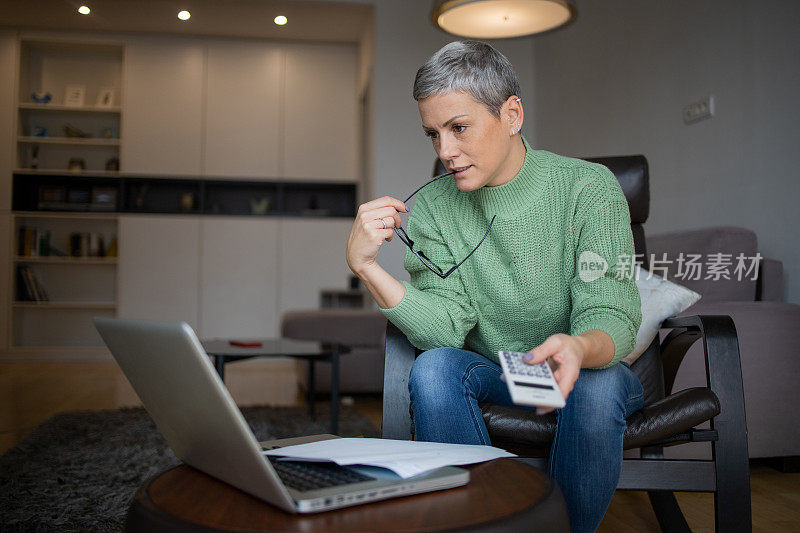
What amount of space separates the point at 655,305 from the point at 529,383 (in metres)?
1.07

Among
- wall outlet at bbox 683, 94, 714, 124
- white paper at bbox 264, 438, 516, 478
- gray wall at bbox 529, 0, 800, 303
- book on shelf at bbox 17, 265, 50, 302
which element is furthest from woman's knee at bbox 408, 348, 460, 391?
book on shelf at bbox 17, 265, 50, 302

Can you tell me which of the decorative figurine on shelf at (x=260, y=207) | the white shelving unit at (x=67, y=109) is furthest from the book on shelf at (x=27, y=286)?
the decorative figurine on shelf at (x=260, y=207)

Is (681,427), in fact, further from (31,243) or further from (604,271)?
(31,243)

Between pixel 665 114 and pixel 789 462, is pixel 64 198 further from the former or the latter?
pixel 789 462

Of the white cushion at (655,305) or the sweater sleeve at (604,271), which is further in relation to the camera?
the white cushion at (655,305)

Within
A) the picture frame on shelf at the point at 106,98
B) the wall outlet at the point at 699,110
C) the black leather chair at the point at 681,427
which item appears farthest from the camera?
the picture frame on shelf at the point at 106,98

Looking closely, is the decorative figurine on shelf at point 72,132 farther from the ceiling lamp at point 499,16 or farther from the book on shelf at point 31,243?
the ceiling lamp at point 499,16

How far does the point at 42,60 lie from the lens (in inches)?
243

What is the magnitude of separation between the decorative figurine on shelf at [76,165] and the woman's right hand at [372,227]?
18.1ft

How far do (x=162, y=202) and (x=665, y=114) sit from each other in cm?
445

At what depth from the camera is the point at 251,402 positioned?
381 cm

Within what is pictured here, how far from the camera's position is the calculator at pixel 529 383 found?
30.8 inches

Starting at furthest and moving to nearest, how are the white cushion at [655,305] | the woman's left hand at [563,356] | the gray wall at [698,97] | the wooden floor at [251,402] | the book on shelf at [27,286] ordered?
the book on shelf at [27,286] < the gray wall at [698,97] < the wooden floor at [251,402] < the white cushion at [655,305] < the woman's left hand at [563,356]

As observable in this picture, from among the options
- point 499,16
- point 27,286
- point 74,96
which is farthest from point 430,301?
point 74,96
